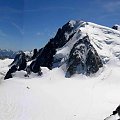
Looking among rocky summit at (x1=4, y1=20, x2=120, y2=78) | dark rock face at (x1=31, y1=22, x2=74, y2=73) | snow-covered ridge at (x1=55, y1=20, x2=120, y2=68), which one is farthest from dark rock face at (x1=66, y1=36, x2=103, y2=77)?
dark rock face at (x1=31, y1=22, x2=74, y2=73)

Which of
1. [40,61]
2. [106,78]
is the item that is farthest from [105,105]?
[40,61]

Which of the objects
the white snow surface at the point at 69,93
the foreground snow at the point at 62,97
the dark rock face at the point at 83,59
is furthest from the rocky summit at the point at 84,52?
the foreground snow at the point at 62,97

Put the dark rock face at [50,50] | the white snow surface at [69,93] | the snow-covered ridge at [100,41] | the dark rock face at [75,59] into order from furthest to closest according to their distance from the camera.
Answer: the dark rock face at [50,50] → the snow-covered ridge at [100,41] → the dark rock face at [75,59] → the white snow surface at [69,93]

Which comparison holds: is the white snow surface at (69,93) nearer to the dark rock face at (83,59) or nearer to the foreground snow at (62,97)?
the foreground snow at (62,97)

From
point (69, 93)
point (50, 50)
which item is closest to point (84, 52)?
point (50, 50)

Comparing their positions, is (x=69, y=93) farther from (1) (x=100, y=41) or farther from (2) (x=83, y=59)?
(1) (x=100, y=41)

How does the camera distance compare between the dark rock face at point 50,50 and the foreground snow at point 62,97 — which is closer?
the foreground snow at point 62,97

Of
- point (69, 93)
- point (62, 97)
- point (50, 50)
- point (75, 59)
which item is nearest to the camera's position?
point (62, 97)
